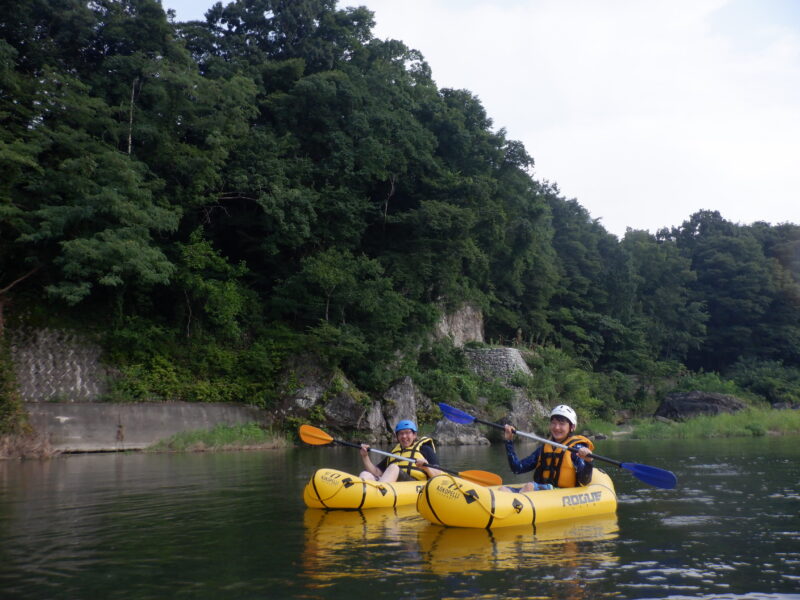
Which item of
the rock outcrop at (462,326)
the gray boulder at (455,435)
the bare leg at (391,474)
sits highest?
the rock outcrop at (462,326)

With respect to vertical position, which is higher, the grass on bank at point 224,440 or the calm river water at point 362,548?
the calm river water at point 362,548

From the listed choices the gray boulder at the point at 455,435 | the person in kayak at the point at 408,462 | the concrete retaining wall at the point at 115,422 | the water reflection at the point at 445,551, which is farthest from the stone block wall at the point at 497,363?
the water reflection at the point at 445,551

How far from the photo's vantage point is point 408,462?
8.64 metres

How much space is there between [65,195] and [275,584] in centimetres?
1678

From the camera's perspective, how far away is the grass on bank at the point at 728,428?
24719mm

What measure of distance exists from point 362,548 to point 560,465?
270 cm

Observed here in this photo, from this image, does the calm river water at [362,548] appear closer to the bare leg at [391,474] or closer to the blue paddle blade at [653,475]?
the blue paddle blade at [653,475]

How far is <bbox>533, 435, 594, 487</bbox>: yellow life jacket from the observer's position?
24.3ft

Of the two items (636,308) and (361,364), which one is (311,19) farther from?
(636,308)

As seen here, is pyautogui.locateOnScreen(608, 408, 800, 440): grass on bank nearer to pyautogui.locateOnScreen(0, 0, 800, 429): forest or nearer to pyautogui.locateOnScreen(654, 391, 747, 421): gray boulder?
pyautogui.locateOnScreen(654, 391, 747, 421): gray boulder

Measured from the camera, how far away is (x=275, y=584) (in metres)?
4.55

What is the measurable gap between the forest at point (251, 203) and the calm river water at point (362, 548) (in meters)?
9.34

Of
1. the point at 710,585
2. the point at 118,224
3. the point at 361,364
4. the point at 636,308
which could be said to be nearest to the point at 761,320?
the point at 636,308

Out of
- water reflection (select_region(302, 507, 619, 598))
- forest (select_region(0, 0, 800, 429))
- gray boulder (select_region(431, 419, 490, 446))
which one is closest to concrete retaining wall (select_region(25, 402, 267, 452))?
forest (select_region(0, 0, 800, 429))
